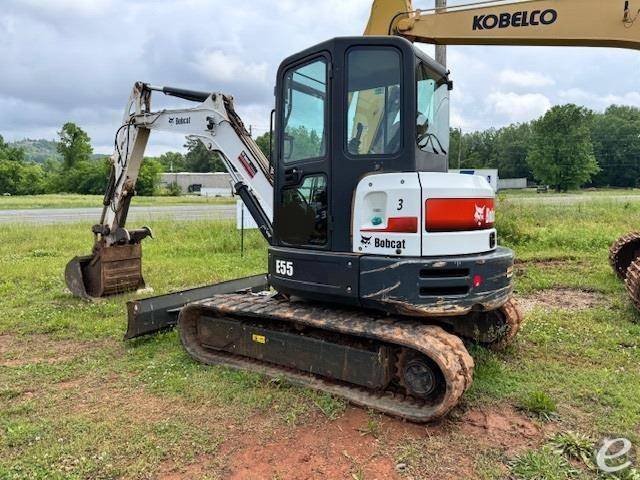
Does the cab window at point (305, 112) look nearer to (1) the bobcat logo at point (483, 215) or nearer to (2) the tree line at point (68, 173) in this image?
(1) the bobcat logo at point (483, 215)

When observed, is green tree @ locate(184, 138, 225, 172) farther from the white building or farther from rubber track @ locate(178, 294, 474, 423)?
rubber track @ locate(178, 294, 474, 423)

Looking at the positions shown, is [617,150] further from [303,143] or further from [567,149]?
[303,143]

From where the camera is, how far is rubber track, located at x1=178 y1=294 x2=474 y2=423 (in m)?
3.77

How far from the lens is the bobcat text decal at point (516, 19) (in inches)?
214

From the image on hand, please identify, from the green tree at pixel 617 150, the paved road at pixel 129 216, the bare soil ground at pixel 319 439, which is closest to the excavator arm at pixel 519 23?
the bare soil ground at pixel 319 439

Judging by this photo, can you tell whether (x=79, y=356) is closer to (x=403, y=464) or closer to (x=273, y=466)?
(x=273, y=466)

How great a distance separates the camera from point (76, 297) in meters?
7.92

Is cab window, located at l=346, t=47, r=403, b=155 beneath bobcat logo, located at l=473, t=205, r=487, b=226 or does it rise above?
above

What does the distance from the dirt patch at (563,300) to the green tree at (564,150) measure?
7126cm

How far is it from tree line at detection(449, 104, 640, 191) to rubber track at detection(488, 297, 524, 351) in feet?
204

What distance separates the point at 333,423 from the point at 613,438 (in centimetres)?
196

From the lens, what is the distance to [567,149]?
2827 inches

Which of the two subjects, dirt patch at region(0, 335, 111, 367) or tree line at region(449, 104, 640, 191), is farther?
tree line at region(449, 104, 640, 191)

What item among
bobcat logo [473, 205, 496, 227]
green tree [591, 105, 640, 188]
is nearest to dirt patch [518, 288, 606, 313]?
bobcat logo [473, 205, 496, 227]
